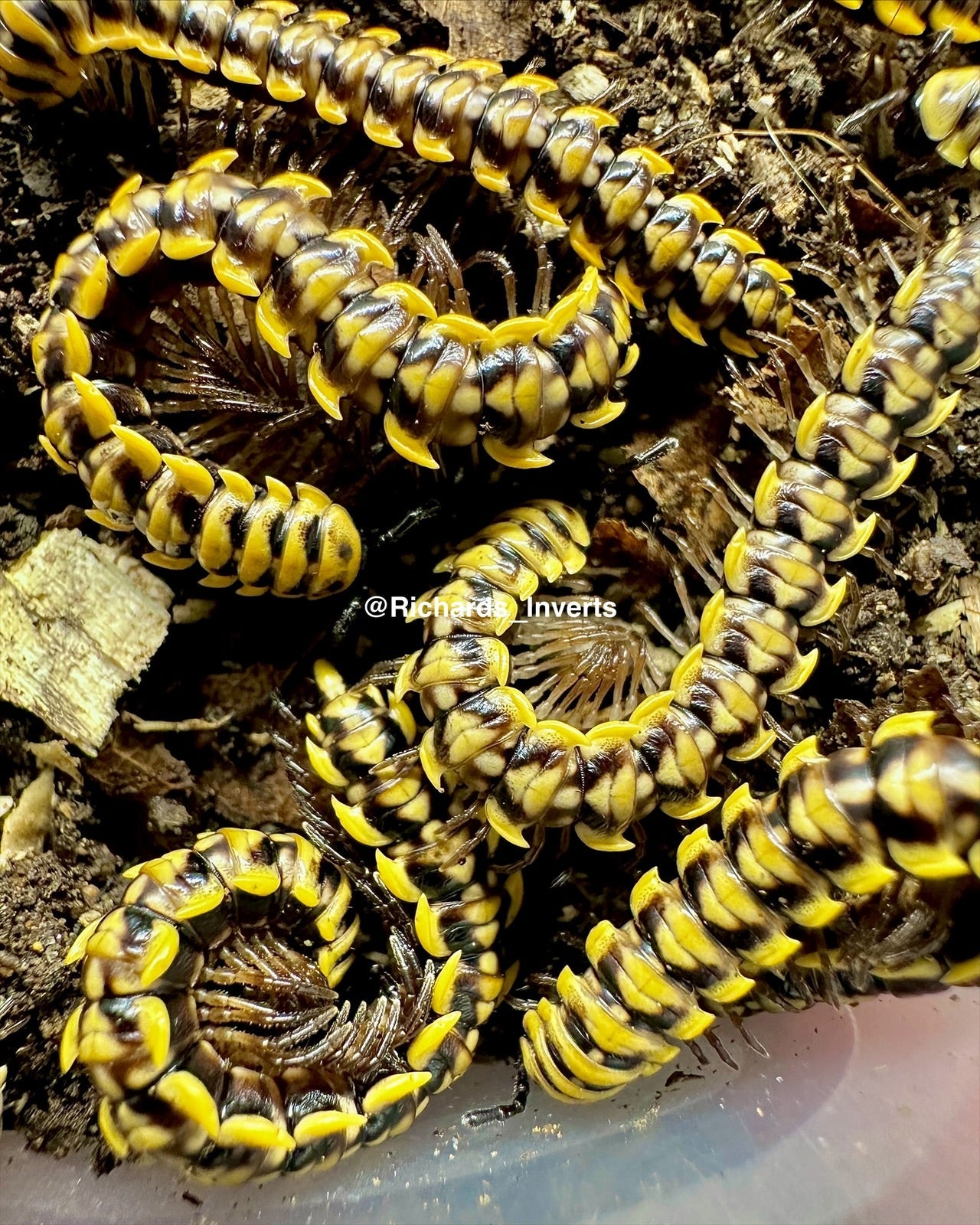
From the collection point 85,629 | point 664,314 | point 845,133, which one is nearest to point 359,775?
point 85,629

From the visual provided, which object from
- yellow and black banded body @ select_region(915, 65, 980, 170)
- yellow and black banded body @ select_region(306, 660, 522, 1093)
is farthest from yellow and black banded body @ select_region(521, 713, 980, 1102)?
yellow and black banded body @ select_region(915, 65, 980, 170)

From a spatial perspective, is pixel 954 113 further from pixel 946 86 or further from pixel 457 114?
pixel 457 114

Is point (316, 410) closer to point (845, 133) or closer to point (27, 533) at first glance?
point (27, 533)

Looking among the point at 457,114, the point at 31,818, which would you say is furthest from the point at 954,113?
the point at 31,818

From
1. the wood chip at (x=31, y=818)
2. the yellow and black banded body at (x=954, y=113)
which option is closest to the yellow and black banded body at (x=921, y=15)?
the yellow and black banded body at (x=954, y=113)

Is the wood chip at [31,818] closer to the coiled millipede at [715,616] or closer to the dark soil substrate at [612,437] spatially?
the dark soil substrate at [612,437]

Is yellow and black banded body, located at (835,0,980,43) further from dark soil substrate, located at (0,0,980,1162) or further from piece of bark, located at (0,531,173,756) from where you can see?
piece of bark, located at (0,531,173,756)

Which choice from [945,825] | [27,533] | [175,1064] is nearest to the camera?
[945,825]
